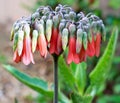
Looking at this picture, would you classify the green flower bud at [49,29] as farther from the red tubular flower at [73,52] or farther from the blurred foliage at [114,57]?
the blurred foliage at [114,57]

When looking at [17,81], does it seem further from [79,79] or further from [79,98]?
[79,98]

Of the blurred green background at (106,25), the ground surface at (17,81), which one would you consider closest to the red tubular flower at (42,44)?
the blurred green background at (106,25)

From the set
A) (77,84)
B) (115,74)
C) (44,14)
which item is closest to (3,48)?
(115,74)

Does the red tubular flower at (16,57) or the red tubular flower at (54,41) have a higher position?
the red tubular flower at (54,41)

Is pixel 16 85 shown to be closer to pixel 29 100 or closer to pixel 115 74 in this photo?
pixel 29 100

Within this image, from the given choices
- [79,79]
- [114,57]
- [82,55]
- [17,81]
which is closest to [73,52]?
[82,55]

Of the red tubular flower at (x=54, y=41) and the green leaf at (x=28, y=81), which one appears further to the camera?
the green leaf at (x=28, y=81)

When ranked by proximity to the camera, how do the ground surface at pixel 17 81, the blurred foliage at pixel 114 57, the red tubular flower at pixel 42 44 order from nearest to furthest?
the red tubular flower at pixel 42 44 < the blurred foliage at pixel 114 57 < the ground surface at pixel 17 81
